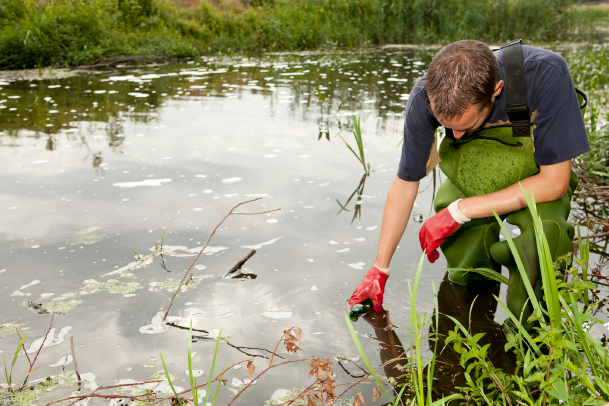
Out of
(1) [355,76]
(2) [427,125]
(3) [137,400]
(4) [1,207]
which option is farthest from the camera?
(1) [355,76]

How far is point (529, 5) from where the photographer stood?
13.2 m

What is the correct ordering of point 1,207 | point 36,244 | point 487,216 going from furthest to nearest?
point 1,207 < point 36,244 < point 487,216

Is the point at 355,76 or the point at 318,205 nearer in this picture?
the point at 318,205

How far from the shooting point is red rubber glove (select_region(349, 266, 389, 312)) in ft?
7.57

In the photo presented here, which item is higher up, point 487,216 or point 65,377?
point 487,216

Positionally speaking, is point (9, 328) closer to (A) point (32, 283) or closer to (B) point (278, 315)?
(A) point (32, 283)

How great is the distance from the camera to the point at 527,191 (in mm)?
2107

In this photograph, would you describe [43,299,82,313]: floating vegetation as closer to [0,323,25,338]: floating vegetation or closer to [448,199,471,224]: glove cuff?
[0,323,25,338]: floating vegetation

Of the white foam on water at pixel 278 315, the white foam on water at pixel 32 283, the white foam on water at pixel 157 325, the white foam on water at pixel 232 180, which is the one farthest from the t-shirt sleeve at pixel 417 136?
the white foam on water at pixel 32 283

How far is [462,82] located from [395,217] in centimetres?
78

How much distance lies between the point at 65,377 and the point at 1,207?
196 centimetres

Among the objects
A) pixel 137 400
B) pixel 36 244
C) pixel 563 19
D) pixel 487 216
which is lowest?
pixel 137 400

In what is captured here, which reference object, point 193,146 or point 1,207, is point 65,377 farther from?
point 193,146

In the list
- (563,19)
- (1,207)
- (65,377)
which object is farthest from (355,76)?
(563,19)
